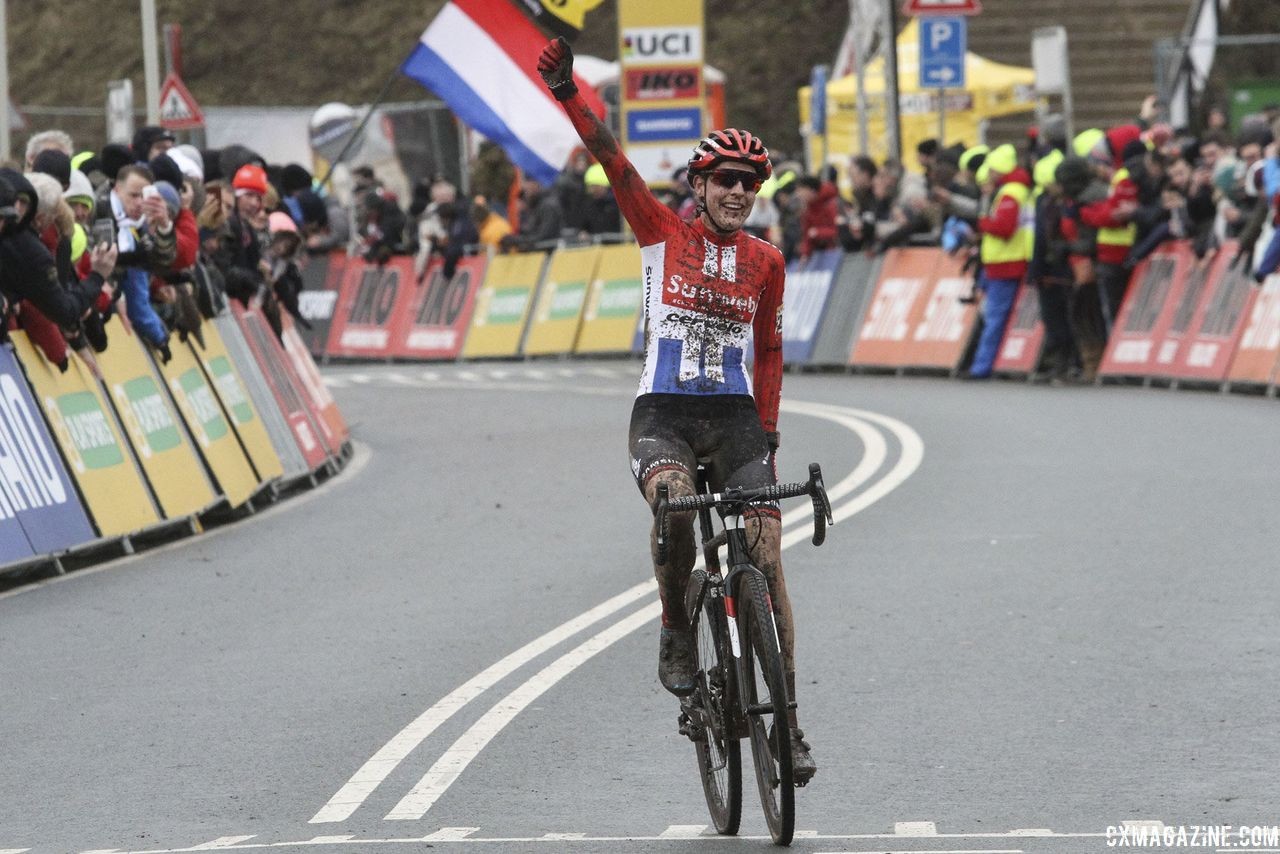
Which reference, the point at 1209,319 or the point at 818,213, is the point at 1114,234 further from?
the point at 818,213

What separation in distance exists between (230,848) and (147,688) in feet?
9.41

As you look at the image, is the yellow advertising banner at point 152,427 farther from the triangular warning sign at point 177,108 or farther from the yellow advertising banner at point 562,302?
the yellow advertising banner at point 562,302

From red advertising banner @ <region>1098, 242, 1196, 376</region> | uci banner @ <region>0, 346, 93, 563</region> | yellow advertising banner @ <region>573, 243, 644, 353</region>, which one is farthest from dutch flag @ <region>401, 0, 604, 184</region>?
uci banner @ <region>0, 346, 93, 563</region>

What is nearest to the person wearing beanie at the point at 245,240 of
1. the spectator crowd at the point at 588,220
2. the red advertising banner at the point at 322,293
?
the spectator crowd at the point at 588,220

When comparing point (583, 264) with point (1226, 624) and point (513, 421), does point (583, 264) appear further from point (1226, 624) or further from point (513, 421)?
point (1226, 624)

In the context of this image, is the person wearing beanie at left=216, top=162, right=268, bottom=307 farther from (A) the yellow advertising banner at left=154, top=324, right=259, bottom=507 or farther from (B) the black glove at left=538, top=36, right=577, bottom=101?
(B) the black glove at left=538, top=36, right=577, bottom=101

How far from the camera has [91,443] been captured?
541 inches

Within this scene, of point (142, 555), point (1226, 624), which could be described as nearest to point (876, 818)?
point (1226, 624)

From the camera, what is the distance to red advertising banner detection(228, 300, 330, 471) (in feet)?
57.4

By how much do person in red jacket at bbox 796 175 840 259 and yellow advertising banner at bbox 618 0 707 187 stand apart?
3.76m

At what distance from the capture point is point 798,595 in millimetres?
11555

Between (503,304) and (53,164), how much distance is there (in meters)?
17.1

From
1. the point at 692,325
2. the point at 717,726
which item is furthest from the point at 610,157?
the point at 717,726
